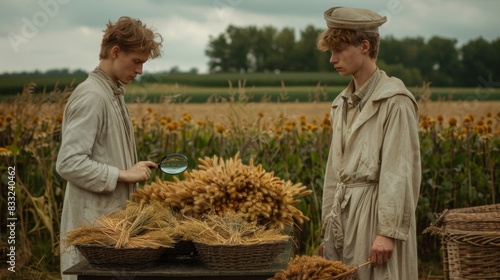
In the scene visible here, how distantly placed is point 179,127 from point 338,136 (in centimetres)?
464

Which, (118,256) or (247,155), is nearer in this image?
(118,256)

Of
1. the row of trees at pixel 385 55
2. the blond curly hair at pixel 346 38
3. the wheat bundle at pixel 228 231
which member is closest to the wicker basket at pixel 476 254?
the blond curly hair at pixel 346 38

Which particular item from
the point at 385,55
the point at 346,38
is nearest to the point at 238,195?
the point at 346,38

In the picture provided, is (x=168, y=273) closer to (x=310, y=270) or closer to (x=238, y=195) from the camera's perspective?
(x=238, y=195)

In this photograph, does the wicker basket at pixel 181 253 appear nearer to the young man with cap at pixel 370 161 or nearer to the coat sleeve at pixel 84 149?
the coat sleeve at pixel 84 149

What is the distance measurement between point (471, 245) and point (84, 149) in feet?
7.43

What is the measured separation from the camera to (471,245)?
4477mm

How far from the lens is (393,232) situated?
3.91m

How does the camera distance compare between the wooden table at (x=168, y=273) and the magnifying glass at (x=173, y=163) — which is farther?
the magnifying glass at (x=173, y=163)

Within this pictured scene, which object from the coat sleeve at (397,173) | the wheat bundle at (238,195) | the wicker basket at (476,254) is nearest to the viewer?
the wheat bundle at (238,195)

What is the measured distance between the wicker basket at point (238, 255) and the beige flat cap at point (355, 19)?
129 cm

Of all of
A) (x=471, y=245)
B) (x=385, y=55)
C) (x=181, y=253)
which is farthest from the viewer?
(x=385, y=55)

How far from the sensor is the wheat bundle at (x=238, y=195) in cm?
363

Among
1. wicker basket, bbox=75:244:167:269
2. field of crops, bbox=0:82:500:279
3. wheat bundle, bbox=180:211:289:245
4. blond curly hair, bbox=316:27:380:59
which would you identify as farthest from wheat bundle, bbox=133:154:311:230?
field of crops, bbox=0:82:500:279
